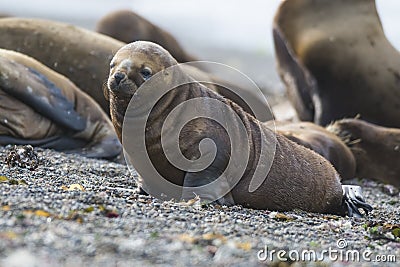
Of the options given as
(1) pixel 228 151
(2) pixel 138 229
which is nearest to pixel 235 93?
(1) pixel 228 151

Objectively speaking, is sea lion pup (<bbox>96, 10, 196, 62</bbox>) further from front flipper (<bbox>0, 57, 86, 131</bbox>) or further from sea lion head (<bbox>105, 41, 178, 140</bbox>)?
sea lion head (<bbox>105, 41, 178, 140</bbox>)

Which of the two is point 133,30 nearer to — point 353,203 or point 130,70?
point 353,203

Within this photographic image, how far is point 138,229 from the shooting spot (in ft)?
11.3

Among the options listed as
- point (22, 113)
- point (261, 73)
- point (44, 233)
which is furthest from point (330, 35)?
point (261, 73)

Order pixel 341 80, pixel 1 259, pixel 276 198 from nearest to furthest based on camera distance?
pixel 1 259
pixel 276 198
pixel 341 80

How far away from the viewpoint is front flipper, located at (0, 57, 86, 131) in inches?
259

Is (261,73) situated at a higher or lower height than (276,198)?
lower

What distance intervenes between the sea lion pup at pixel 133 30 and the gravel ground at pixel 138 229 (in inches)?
186

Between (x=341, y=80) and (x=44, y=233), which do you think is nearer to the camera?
(x=44, y=233)

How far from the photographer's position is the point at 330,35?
28.6 ft

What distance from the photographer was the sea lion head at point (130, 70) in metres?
4.50

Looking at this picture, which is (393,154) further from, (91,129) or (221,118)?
(221,118)

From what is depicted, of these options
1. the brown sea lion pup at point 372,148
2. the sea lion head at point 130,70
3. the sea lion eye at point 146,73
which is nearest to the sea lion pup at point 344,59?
the brown sea lion pup at point 372,148

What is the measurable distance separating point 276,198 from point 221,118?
589 mm
